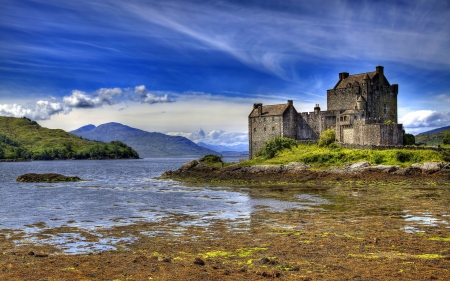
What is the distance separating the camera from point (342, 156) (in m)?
64.7

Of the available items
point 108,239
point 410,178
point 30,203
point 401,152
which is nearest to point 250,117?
point 401,152

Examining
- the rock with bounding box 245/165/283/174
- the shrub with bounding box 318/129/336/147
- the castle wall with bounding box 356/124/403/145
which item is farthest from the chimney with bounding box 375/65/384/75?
the rock with bounding box 245/165/283/174

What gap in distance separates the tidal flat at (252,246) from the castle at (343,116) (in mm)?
39562

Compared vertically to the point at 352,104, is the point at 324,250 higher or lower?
lower

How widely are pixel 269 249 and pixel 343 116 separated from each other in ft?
196

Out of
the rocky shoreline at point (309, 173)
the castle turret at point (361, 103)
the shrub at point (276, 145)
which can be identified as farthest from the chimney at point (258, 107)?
the castle turret at point (361, 103)

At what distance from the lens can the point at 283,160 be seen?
69500 mm

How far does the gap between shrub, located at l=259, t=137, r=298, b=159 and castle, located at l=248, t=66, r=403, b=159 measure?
4.72 meters

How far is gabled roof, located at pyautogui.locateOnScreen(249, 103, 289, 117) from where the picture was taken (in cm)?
8189

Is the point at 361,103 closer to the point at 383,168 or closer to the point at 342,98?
the point at 342,98

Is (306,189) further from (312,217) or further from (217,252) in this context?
(217,252)

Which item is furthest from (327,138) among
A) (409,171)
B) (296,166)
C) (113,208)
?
(113,208)

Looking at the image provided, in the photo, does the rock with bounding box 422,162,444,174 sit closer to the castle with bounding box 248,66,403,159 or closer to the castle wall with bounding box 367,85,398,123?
the castle with bounding box 248,66,403,159

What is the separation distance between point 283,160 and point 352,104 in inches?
717
